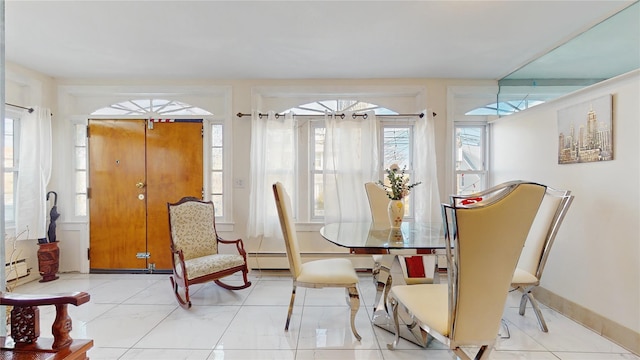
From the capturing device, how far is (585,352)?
6.84ft

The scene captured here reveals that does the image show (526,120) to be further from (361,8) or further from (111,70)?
(111,70)

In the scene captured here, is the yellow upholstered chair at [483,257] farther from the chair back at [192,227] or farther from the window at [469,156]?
the window at [469,156]

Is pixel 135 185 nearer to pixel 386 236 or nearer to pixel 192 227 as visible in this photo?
pixel 192 227

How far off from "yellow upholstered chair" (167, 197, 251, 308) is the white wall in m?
3.02

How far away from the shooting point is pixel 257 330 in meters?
2.38

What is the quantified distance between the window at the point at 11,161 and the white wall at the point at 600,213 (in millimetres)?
5651

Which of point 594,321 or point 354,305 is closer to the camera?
point 354,305

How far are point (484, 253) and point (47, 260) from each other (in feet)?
14.6

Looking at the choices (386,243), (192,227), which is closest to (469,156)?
(386,243)

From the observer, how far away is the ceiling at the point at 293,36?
2.27m

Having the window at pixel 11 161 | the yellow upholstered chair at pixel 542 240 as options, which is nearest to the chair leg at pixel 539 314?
the yellow upholstered chair at pixel 542 240

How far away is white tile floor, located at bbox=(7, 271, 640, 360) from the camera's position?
207cm

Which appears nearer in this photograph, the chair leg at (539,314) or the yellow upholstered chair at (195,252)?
the chair leg at (539,314)

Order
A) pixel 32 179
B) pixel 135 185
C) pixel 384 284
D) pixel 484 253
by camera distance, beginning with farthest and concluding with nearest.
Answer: pixel 135 185, pixel 32 179, pixel 384 284, pixel 484 253
